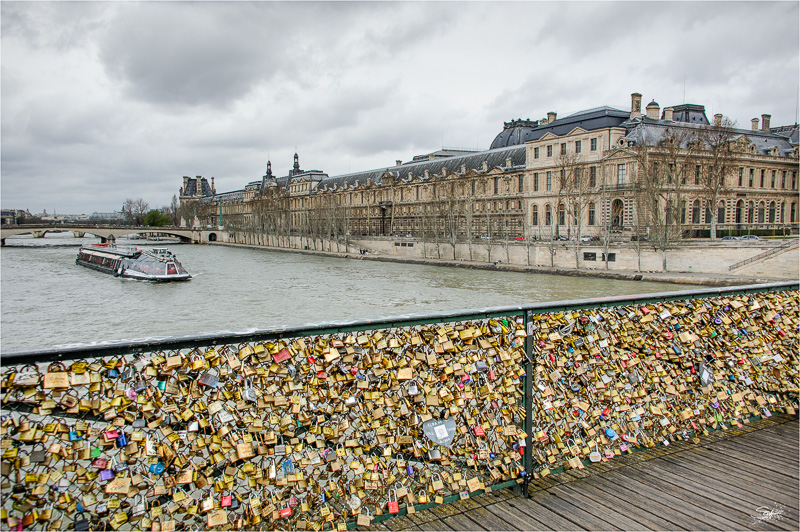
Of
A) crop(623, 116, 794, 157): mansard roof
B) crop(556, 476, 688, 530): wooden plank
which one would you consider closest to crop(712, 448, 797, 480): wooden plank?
crop(556, 476, 688, 530): wooden plank

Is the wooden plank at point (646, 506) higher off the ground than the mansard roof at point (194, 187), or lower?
lower

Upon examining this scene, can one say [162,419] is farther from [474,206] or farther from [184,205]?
[184,205]

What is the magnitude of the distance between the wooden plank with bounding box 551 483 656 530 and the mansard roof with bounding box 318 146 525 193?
50249mm

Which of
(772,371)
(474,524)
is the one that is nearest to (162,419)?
(474,524)

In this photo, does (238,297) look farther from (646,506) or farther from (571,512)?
(646,506)

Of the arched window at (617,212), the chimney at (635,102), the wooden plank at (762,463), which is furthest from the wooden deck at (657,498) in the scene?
the chimney at (635,102)

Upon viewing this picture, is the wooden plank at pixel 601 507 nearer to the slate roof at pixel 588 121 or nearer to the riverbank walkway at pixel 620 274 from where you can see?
the riverbank walkway at pixel 620 274

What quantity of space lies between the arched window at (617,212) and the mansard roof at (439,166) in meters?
10.8

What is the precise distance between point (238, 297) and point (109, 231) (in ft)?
190

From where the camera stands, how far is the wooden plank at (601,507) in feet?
9.79

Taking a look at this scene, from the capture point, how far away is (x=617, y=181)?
42.1 m

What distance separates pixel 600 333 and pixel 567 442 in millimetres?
766

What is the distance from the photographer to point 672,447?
399 centimetres

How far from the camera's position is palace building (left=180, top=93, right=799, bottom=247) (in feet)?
123
